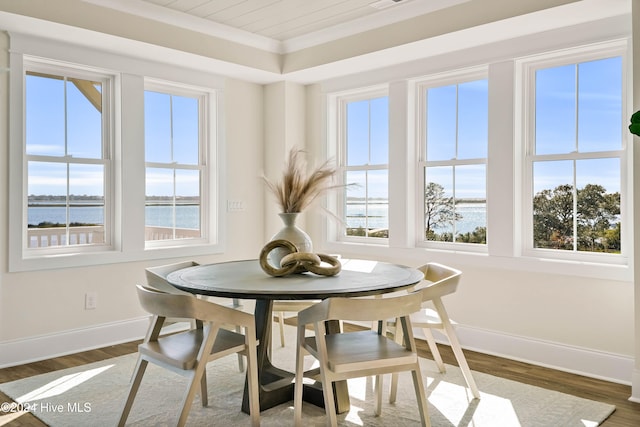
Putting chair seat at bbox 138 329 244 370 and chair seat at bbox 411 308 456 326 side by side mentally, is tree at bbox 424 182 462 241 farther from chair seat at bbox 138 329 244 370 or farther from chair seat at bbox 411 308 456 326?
chair seat at bbox 138 329 244 370

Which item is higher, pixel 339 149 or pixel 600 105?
pixel 600 105

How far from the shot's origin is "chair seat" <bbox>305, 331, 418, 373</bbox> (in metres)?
2.35

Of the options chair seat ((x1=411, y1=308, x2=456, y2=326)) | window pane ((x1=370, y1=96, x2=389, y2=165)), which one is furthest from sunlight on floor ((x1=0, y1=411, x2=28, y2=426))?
window pane ((x1=370, y1=96, x2=389, y2=165))

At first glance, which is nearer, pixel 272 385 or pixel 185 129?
pixel 272 385

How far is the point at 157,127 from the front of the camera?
4.76 m

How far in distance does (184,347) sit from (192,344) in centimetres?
5

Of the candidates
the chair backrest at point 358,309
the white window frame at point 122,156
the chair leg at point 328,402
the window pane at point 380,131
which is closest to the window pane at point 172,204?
the white window frame at point 122,156

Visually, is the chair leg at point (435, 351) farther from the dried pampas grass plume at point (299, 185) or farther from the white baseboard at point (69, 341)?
the white baseboard at point (69, 341)

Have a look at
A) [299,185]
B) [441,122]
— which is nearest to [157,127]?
[299,185]

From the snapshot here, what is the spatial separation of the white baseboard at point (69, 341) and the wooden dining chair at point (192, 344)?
169 centimetres

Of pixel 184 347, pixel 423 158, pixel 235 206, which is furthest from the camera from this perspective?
pixel 235 206

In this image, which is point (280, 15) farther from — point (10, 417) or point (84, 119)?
point (10, 417)

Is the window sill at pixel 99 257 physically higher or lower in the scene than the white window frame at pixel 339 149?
lower

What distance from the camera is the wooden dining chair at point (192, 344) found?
7.79 ft
